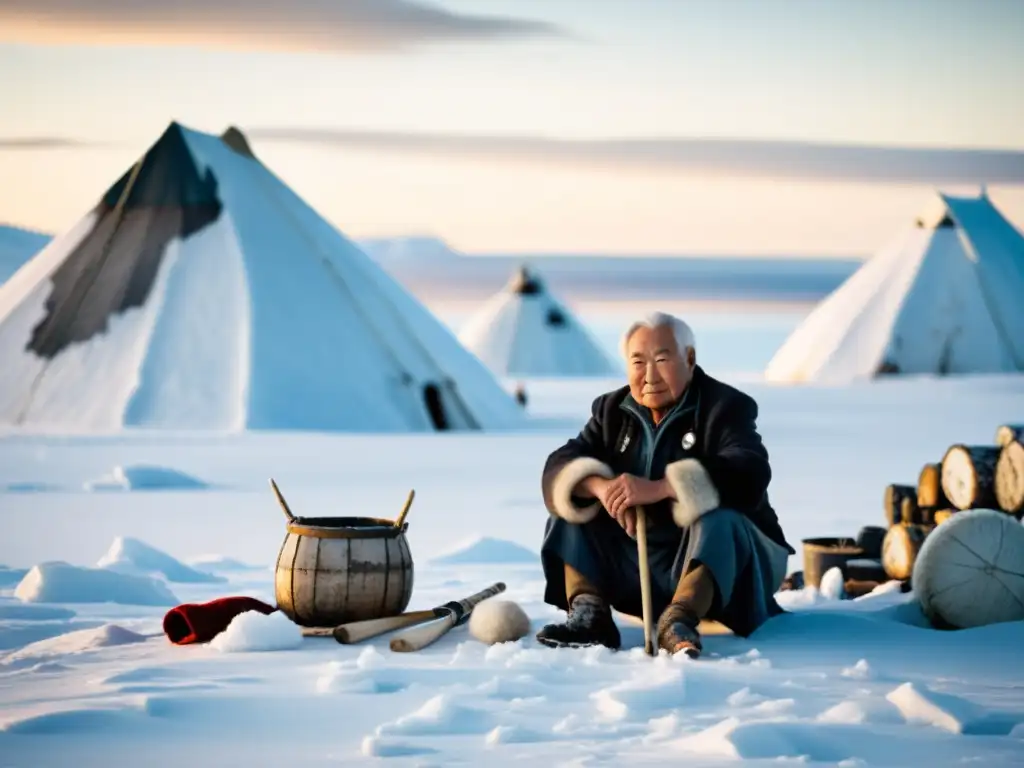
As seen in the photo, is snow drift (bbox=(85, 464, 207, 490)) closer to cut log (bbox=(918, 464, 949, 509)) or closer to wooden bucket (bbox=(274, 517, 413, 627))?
cut log (bbox=(918, 464, 949, 509))

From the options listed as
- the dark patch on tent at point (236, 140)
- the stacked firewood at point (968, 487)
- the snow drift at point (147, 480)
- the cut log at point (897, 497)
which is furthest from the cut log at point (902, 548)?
the dark patch on tent at point (236, 140)

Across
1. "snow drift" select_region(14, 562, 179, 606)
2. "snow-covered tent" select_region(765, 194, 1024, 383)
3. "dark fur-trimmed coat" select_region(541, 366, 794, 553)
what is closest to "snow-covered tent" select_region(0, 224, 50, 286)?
"snow-covered tent" select_region(765, 194, 1024, 383)

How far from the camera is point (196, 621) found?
5453 millimetres

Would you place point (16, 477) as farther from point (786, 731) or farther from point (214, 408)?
point (786, 731)

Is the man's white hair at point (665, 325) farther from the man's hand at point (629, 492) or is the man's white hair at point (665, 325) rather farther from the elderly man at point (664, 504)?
the man's hand at point (629, 492)

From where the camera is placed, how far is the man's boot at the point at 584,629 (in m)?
5.24

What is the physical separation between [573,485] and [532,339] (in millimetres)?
40238

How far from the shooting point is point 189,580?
24.6 feet

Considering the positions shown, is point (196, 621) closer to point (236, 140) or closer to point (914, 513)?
point (914, 513)

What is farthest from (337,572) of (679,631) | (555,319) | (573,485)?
(555,319)

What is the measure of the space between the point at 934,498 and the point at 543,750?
4299 mm

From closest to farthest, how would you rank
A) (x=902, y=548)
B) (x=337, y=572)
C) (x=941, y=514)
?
(x=337, y=572)
(x=902, y=548)
(x=941, y=514)

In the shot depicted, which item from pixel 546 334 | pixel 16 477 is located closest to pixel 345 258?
pixel 16 477

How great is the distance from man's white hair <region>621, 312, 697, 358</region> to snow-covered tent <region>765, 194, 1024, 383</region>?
32277 millimetres
